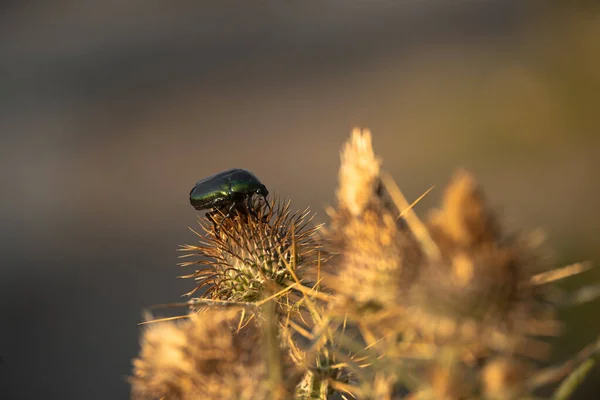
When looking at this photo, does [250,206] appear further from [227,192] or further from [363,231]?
[363,231]

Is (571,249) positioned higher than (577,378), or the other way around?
(571,249)

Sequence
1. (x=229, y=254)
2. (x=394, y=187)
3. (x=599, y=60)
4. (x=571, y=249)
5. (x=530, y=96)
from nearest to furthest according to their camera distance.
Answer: (x=394, y=187), (x=229, y=254), (x=571, y=249), (x=599, y=60), (x=530, y=96)

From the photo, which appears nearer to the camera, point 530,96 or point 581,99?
point 581,99

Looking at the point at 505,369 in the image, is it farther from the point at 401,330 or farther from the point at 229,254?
the point at 229,254

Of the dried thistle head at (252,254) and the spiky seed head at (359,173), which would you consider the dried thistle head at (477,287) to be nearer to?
the spiky seed head at (359,173)

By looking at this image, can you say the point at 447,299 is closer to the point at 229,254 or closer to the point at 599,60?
the point at 229,254

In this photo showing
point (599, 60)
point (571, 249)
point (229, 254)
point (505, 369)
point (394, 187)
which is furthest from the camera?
point (599, 60)

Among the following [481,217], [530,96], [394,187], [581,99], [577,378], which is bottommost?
[577,378]

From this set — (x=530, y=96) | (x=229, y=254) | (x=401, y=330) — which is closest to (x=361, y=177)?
(x=401, y=330)

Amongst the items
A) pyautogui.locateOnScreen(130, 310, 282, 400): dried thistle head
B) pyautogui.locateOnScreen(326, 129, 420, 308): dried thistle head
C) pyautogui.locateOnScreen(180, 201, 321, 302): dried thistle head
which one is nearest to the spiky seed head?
pyautogui.locateOnScreen(326, 129, 420, 308): dried thistle head
